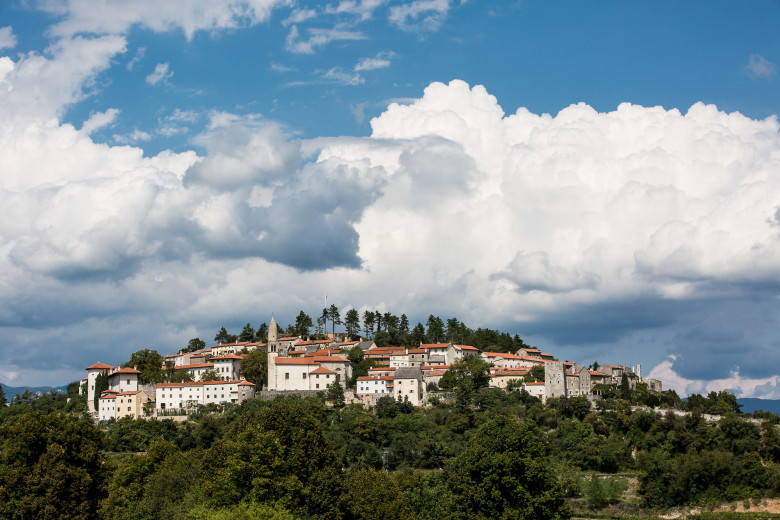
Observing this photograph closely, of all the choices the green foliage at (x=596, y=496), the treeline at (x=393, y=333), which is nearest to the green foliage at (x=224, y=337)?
the treeline at (x=393, y=333)

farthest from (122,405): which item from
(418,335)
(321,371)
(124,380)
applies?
(418,335)

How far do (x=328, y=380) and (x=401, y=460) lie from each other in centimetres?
2343

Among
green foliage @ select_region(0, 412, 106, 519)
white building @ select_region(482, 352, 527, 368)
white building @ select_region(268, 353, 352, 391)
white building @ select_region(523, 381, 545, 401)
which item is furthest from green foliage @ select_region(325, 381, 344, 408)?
green foliage @ select_region(0, 412, 106, 519)

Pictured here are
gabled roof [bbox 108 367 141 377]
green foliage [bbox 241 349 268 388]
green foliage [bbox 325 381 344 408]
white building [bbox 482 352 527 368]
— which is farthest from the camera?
white building [bbox 482 352 527 368]

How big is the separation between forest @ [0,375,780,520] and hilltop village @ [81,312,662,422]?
3755 mm

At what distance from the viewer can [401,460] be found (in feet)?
249

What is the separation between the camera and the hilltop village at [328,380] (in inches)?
3642

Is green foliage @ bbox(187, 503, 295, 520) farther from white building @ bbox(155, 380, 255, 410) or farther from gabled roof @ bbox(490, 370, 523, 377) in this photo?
gabled roof @ bbox(490, 370, 523, 377)

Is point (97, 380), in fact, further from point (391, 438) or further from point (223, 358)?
point (391, 438)

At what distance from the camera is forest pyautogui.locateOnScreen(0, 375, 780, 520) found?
41.4 meters

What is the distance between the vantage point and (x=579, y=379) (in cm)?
9506

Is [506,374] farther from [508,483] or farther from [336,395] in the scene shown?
[508,483]

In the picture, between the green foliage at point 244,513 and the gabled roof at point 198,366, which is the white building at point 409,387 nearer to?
the gabled roof at point 198,366

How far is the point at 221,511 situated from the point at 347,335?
301ft
